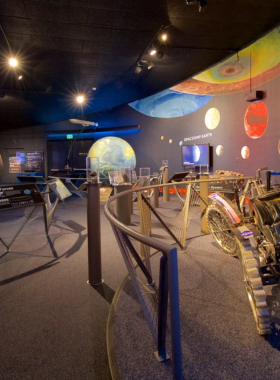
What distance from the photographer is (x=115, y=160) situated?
13250 millimetres

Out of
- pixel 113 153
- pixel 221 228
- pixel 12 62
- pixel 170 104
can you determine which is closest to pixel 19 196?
pixel 221 228

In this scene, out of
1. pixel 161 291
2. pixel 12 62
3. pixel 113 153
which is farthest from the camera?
pixel 113 153

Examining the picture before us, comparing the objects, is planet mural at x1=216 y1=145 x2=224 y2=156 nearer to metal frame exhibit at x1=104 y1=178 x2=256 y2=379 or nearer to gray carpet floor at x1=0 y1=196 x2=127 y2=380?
gray carpet floor at x1=0 y1=196 x2=127 y2=380

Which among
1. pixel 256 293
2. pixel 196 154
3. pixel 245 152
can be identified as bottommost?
pixel 256 293

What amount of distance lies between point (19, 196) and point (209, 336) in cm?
270

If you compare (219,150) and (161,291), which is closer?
(161,291)

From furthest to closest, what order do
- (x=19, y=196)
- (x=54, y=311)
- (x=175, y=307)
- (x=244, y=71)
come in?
(x=244, y=71), (x=19, y=196), (x=54, y=311), (x=175, y=307)

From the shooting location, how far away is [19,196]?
3.28m

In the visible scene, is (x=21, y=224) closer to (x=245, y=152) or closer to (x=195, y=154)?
(x=245, y=152)

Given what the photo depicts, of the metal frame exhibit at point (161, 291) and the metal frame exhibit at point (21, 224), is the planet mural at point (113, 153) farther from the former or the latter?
the metal frame exhibit at point (161, 291)

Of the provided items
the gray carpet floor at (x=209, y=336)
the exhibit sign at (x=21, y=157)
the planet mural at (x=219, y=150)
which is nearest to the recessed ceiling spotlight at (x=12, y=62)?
the planet mural at (x=219, y=150)

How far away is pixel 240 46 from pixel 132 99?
6.03m

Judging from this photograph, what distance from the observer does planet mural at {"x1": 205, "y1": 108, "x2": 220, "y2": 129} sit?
867 centimetres

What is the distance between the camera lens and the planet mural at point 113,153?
12.9 metres
